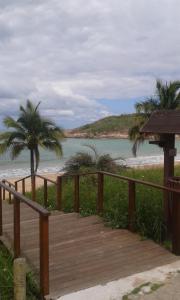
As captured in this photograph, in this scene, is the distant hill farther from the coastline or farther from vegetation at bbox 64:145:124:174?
vegetation at bbox 64:145:124:174

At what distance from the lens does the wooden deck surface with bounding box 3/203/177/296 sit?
16.2 ft

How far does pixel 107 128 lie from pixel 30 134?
372ft

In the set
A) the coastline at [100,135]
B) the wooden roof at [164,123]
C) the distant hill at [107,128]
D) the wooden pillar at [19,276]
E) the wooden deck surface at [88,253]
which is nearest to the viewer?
the wooden pillar at [19,276]

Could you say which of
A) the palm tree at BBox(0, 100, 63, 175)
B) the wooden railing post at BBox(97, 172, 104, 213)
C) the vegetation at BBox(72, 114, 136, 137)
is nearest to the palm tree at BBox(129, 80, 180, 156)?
the palm tree at BBox(0, 100, 63, 175)

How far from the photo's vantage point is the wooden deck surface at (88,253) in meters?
4.95

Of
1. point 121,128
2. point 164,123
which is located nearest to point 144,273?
point 164,123

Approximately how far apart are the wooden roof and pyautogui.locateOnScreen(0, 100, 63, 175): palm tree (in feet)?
46.4

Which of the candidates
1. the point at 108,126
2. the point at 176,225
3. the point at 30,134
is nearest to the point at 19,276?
the point at 176,225

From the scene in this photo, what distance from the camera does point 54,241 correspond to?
20.8 ft

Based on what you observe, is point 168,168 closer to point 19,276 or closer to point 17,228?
point 17,228

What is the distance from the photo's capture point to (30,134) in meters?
20.5

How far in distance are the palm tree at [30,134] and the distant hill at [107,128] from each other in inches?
4045

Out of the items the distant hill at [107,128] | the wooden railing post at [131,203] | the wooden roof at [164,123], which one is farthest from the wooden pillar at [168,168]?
the distant hill at [107,128]

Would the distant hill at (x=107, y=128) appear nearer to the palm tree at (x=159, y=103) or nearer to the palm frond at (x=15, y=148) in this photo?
the palm tree at (x=159, y=103)
